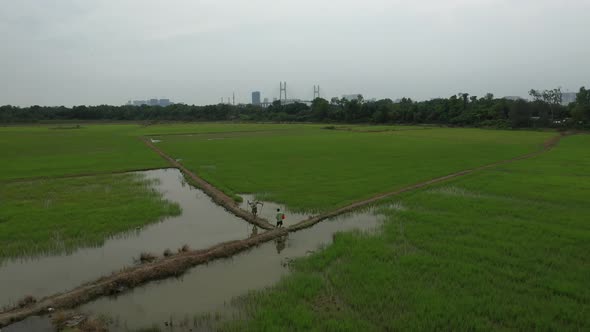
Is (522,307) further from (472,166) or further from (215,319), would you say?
(472,166)

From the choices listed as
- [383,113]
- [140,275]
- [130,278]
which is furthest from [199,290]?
[383,113]

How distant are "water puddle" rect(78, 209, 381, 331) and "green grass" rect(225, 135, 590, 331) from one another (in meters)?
0.51

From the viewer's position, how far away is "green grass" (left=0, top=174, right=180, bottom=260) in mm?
8906

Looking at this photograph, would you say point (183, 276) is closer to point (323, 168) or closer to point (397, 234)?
point (397, 234)

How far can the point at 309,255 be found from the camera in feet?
26.5

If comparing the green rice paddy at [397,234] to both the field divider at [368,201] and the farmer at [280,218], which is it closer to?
the field divider at [368,201]

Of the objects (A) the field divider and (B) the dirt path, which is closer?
(B) the dirt path

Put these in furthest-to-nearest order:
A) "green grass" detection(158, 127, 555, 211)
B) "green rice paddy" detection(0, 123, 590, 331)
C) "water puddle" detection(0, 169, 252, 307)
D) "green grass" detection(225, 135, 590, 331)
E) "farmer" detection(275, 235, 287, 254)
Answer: "green grass" detection(158, 127, 555, 211), "farmer" detection(275, 235, 287, 254), "water puddle" detection(0, 169, 252, 307), "green rice paddy" detection(0, 123, 590, 331), "green grass" detection(225, 135, 590, 331)

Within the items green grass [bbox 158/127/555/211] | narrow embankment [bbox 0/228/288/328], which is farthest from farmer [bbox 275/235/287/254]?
green grass [bbox 158/127/555/211]

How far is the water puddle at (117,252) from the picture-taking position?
6.83m

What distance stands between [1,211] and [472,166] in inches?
850

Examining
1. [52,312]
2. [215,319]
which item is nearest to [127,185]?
[52,312]

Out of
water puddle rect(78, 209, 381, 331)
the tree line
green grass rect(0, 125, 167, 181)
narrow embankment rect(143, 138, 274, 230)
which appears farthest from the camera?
the tree line

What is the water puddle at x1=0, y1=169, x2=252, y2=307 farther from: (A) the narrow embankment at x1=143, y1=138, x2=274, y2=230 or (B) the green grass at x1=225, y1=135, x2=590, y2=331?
(B) the green grass at x1=225, y1=135, x2=590, y2=331
